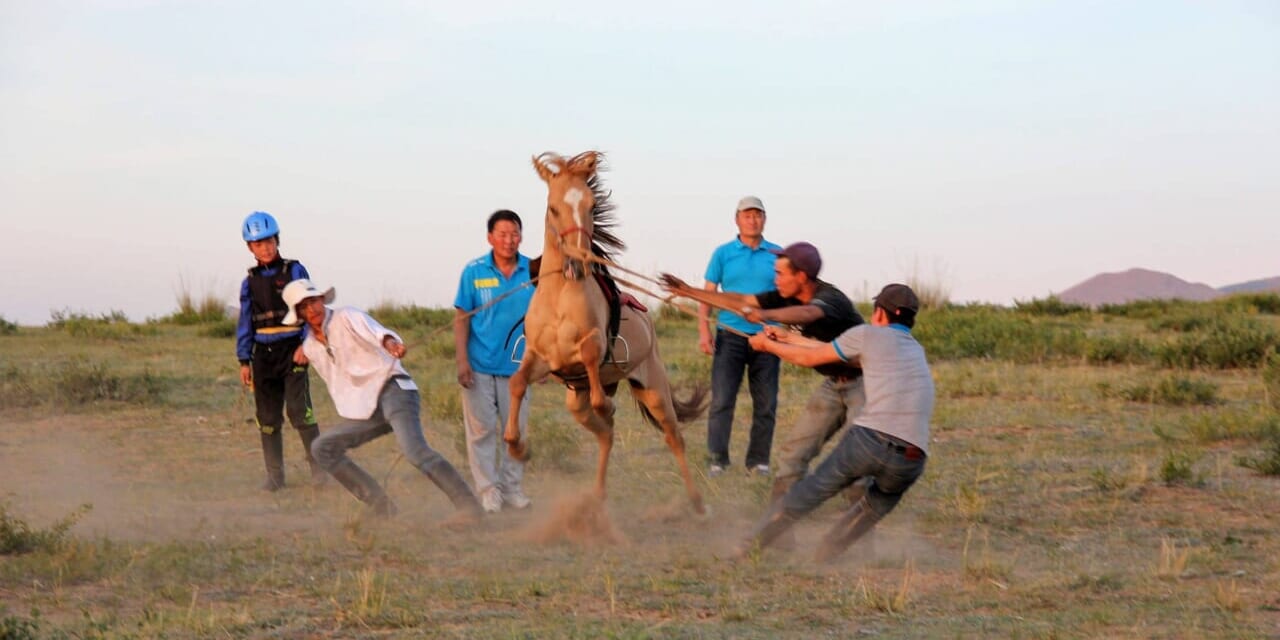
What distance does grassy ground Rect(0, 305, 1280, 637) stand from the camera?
19.2 feet

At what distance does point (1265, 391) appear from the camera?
13.5 m

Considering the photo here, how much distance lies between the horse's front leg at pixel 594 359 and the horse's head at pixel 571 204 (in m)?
0.36

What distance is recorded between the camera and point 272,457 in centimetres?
978

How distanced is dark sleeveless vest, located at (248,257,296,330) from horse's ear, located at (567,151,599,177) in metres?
2.72

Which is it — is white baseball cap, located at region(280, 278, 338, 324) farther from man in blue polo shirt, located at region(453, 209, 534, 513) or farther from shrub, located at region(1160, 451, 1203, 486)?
shrub, located at region(1160, 451, 1203, 486)

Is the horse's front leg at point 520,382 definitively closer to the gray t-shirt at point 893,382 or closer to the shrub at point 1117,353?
the gray t-shirt at point 893,382

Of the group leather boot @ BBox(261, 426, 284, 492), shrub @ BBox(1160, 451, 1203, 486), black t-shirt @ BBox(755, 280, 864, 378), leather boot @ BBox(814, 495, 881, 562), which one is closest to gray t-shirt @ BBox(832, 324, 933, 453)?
leather boot @ BBox(814, 495, 881, 562)

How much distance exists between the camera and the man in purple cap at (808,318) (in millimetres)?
7375

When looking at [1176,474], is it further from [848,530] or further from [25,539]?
[25,539]

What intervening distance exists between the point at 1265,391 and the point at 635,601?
9538 mm

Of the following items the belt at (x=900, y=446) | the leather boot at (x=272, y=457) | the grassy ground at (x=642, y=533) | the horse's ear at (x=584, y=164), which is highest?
the horse's ear at (x=584, y=164)

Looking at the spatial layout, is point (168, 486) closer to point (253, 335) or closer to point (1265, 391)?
point (253, 335)

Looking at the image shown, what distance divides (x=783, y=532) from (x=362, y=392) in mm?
2725

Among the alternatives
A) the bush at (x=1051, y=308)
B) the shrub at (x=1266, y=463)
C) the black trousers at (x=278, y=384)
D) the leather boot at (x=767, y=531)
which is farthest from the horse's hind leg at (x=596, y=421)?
the bush at (x=1051, y=308)
